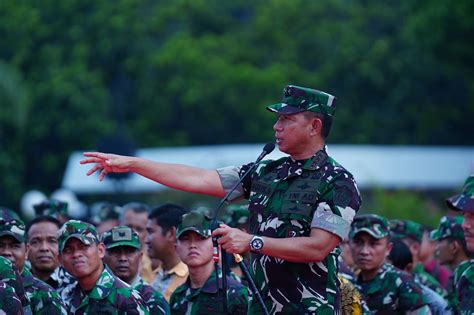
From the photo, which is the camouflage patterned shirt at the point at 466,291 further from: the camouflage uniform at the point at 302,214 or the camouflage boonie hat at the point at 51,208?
the camouflage boonie hat at the point at 51,208

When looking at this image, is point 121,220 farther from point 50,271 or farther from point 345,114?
point 345,114

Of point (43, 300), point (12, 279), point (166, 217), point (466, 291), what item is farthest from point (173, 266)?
point (466, 291)

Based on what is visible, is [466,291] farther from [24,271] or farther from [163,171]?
[24,271]

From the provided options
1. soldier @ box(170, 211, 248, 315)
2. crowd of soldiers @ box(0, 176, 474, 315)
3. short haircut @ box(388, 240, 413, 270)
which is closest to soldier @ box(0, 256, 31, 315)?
crowd of soldiers @ box(0, 176, 474, 315)

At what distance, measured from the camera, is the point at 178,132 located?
4750cm

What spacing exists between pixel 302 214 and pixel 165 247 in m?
4.75

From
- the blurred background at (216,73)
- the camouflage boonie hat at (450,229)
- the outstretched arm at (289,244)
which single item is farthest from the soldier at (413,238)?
the blurred background at (216,73)

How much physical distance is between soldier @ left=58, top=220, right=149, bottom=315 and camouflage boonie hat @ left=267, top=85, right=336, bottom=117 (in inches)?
81.7

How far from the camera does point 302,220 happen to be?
757cm

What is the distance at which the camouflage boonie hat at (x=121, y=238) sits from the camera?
1079 centimetres

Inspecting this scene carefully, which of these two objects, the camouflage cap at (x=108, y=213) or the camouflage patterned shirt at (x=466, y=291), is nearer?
the camouflage patterned shirt at (x=466, y=291)

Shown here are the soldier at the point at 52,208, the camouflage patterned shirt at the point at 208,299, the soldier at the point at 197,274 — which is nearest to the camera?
the camouflage patterned shirt at the point at 208,299

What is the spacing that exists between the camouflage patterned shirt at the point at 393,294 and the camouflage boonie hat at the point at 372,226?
1.27 ft

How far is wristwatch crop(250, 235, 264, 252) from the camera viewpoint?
7.32 meters
